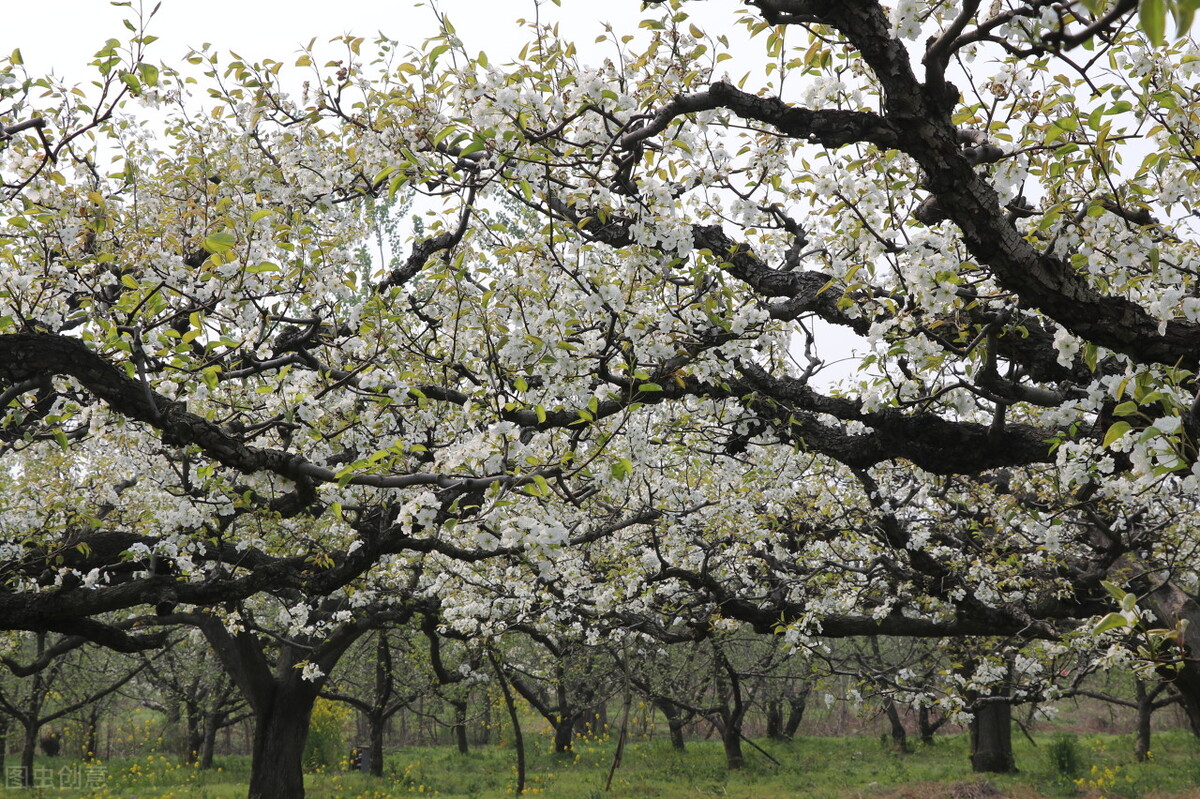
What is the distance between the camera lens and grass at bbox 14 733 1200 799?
43.8 feet

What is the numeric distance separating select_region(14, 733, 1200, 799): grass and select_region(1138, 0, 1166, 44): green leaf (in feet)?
45.8

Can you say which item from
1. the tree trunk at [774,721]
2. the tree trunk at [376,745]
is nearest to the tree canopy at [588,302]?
the tree trunk at [376,745]

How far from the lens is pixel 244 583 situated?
21.2 feet

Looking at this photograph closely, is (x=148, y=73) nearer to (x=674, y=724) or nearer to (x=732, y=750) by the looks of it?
(x=732, y=750)

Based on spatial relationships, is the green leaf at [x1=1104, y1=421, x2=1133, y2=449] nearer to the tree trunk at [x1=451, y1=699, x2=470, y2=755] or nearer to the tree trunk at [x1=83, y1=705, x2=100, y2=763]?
the tree trunk at [x1=451, y1=699, x2=470, y2=755]

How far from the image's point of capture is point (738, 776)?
53.3 ft

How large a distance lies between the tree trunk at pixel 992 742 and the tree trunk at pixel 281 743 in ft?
39.7

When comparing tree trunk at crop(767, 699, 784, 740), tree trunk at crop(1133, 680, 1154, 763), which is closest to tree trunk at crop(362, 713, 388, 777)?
tree trunk at crop(767, 699, 784, 740)

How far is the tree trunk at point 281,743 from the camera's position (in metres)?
11.7

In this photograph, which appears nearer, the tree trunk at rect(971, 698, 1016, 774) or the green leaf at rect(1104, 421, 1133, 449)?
the green leaf at rect(1104, 421, 1133, 449)

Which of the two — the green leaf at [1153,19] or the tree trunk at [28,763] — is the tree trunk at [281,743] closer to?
the tree trunk at [28,763]

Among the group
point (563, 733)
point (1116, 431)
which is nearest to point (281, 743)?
point (563, 733)

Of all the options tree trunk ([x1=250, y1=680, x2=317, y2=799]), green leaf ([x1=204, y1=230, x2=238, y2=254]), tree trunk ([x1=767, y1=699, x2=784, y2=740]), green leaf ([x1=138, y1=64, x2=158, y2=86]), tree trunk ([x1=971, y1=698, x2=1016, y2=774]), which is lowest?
tree trunk ([x1=767, y1=699, x2=784, y2=740])

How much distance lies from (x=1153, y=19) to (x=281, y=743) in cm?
1349
